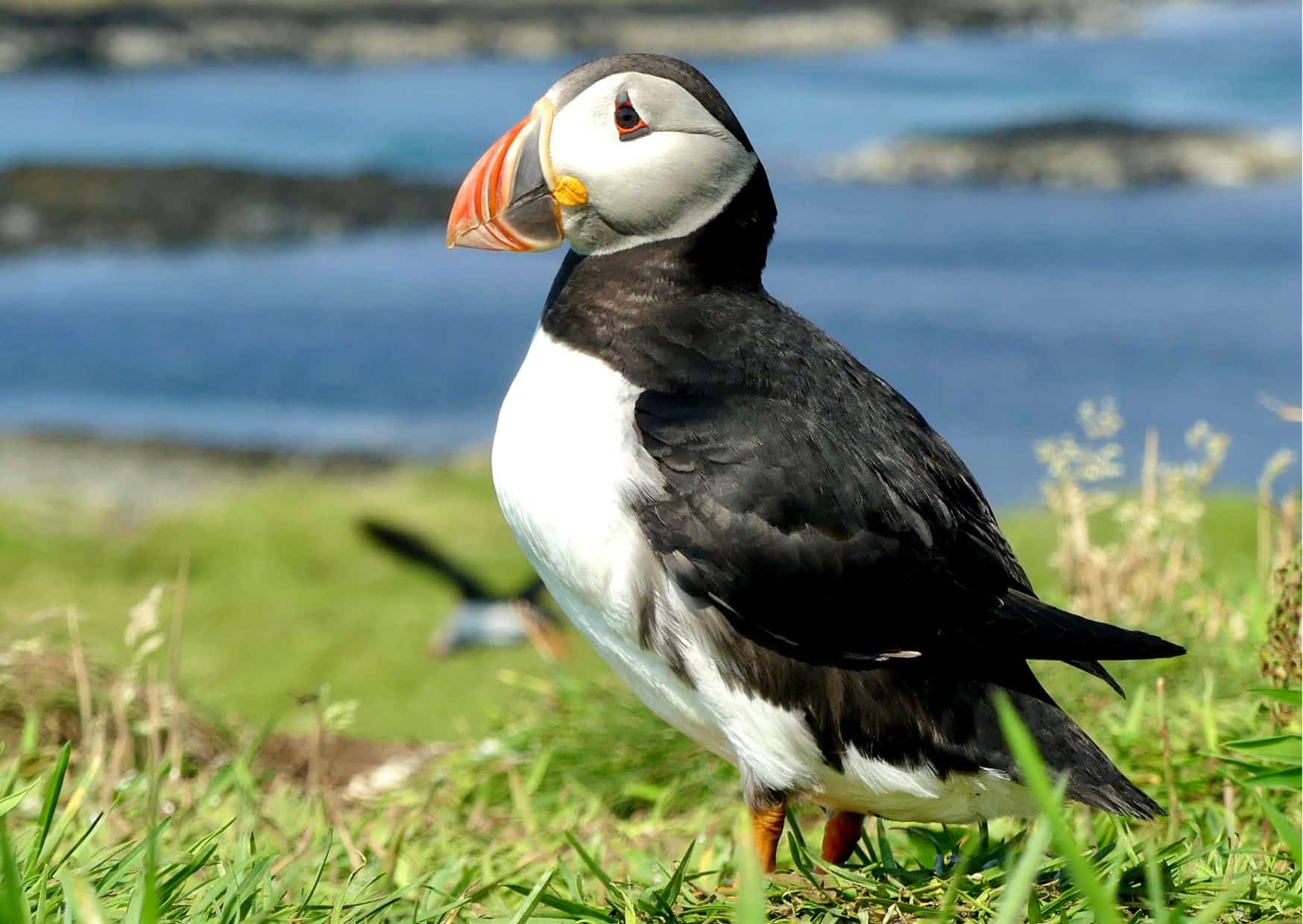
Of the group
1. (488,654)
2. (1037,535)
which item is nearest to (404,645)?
(488,654)

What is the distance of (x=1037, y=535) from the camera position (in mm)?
6883

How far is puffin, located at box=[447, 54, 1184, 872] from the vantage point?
262 cm

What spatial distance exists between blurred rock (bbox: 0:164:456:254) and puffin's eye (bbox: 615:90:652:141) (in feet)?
63.4

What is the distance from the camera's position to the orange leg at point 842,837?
9.88ft

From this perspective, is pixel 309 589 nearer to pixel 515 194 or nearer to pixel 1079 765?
pixel 515 194

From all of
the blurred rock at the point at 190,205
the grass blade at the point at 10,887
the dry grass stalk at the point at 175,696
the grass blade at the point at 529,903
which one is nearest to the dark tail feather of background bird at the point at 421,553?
the dry grass stalk at the point at 175,696

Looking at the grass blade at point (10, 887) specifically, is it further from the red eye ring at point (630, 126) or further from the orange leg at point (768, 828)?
the red eye ring at point (630, 126)

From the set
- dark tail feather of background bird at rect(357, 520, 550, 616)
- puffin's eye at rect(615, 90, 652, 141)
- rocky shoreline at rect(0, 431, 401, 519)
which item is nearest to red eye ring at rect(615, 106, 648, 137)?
puffin's eye at rect(615, 90, 652, 141)

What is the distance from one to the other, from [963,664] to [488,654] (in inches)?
170

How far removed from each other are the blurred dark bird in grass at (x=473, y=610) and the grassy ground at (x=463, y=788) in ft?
0.48

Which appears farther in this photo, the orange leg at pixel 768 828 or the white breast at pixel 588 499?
the orange leg at pixel 768 828

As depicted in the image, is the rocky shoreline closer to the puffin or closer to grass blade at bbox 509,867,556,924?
the puffin

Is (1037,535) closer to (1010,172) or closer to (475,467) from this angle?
(475,467)

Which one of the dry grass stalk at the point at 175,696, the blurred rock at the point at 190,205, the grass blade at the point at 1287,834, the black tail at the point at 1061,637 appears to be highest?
the black tail at the point at 1061,637
